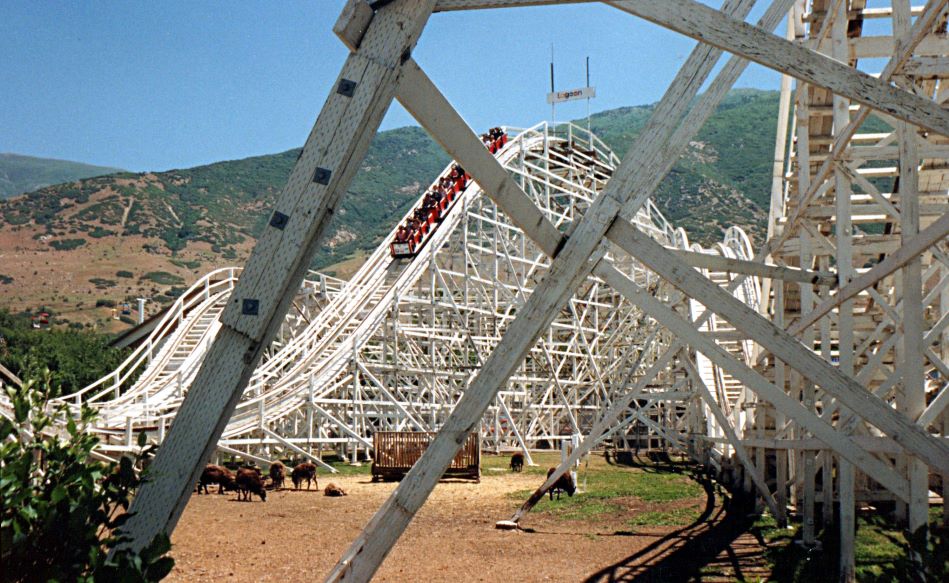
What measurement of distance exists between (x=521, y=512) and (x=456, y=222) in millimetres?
12061

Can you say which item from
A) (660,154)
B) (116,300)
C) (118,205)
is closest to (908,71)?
(660,154)

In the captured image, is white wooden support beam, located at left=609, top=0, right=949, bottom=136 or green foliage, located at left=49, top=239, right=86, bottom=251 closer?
white wooden support beam, located at left=609, top=0, right=949, bottom=136

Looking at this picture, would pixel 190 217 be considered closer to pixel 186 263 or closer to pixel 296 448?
pixel 186 263

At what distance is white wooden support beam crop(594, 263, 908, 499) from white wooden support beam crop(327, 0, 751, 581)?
0.78 m

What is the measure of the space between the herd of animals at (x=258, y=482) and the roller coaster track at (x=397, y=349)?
4.80ft

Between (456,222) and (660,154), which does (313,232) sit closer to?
(660,154)

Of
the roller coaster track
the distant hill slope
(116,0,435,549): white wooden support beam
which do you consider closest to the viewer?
(116,0,435,549): white wooden support beam

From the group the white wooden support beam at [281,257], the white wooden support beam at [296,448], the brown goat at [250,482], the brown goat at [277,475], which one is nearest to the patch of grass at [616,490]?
the white wooden support beam at [296,448]

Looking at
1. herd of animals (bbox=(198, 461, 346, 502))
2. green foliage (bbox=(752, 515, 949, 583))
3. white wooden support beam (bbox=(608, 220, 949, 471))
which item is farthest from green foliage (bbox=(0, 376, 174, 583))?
herd of animals (bbox=(198, 461, 346, 502))

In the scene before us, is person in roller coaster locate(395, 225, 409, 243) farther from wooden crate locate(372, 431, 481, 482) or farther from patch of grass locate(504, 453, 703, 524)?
wooden crate locate(372, 431, 481, 482)

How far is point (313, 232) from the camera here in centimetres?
311

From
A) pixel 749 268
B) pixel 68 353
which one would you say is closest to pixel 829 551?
pixel 749 268

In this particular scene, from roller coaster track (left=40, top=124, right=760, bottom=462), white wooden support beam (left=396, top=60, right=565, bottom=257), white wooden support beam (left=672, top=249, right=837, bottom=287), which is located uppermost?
roller coaster track (left=40, top=124, right=760, bottom=462)

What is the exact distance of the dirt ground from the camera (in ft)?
25.7
